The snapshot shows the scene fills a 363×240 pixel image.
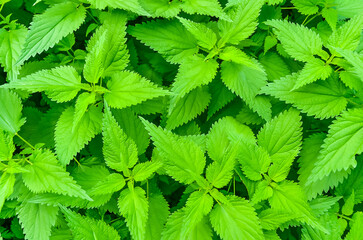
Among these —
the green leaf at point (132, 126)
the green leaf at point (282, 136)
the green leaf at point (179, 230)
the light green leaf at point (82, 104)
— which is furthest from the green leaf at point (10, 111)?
the green leaf at point (282, 136)

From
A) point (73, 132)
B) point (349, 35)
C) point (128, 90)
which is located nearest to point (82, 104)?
point (73, 132)

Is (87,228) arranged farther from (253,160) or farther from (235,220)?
(253,160)

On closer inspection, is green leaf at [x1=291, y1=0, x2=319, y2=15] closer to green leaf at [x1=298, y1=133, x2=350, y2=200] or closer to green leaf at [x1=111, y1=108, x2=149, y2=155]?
green leaf at [x1=298, y1=133, x2=350, y2=200]

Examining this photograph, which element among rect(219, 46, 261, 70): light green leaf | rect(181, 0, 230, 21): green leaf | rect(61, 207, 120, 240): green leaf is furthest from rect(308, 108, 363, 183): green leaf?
rect(61, 207, 120, 240): green leaf

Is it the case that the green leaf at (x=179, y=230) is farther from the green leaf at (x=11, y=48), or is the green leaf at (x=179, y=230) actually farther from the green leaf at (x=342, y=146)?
the green leaf at (x=11, y=48)

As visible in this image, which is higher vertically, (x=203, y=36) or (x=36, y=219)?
(x=203, y=36)

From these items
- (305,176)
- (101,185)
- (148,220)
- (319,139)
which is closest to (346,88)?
(319,139)
